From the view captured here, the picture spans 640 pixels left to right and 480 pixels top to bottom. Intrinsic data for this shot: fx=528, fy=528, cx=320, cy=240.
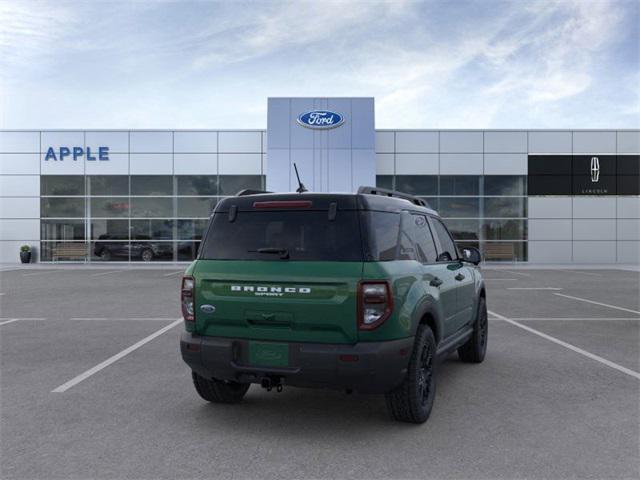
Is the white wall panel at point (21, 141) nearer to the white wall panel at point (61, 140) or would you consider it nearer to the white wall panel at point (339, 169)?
the white wall panel at point (61, 140)

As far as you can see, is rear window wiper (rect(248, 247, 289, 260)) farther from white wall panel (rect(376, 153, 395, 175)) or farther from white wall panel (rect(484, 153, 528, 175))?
white wall panel (rect(484, 153, 528, 175))

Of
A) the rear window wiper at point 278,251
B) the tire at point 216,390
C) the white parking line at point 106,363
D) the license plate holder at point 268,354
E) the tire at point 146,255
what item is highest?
the rear window wiper at point 278,251

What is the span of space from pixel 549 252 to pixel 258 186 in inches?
610

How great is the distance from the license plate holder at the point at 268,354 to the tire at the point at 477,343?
10.2 ft

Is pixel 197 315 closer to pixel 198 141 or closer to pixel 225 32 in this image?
pixel 225 32

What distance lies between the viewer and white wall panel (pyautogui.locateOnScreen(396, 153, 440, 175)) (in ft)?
89.8

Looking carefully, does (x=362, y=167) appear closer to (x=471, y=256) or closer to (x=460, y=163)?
(x=460, y=163)

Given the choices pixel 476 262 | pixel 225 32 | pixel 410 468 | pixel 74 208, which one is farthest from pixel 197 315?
pixel 74 208

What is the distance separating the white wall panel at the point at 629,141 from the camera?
27.4m

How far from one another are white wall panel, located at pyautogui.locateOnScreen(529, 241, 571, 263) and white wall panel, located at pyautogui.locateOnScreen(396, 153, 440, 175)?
646 centimetres

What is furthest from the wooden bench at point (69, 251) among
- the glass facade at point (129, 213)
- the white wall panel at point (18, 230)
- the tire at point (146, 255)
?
the tire at point (146, 255)

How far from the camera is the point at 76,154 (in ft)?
91.1

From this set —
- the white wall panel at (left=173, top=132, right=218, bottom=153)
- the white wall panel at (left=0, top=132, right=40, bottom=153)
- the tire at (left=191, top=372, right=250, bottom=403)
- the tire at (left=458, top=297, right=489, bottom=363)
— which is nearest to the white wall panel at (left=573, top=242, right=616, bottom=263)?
the white wall panel at (left=173, top=132, right=218, bottom=153)

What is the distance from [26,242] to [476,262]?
27673 mm
